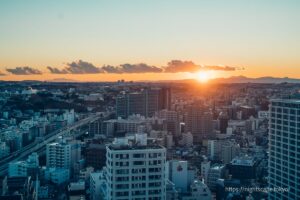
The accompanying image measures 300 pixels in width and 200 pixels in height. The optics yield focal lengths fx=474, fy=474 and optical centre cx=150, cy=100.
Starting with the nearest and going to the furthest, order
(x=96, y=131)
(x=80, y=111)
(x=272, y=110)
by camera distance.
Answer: (x=272, y=110), (x=96, y=131), (x=80, y=111)

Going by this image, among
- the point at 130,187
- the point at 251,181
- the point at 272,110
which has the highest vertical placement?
the point at 272,110

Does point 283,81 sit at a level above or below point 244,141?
above

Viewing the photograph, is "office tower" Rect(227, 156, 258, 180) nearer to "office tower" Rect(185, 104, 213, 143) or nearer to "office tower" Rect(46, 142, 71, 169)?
"office tower" Rect(46, 142, 71, 169)

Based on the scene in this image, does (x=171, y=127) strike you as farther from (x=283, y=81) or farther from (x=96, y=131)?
(x=283, y=81)

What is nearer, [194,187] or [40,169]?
[194,187]

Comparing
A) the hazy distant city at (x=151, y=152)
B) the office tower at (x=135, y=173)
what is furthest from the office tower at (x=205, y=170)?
the office tower at (x=135, y=173)

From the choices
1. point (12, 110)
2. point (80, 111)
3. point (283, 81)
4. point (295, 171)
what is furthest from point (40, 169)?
point (283, 81)
